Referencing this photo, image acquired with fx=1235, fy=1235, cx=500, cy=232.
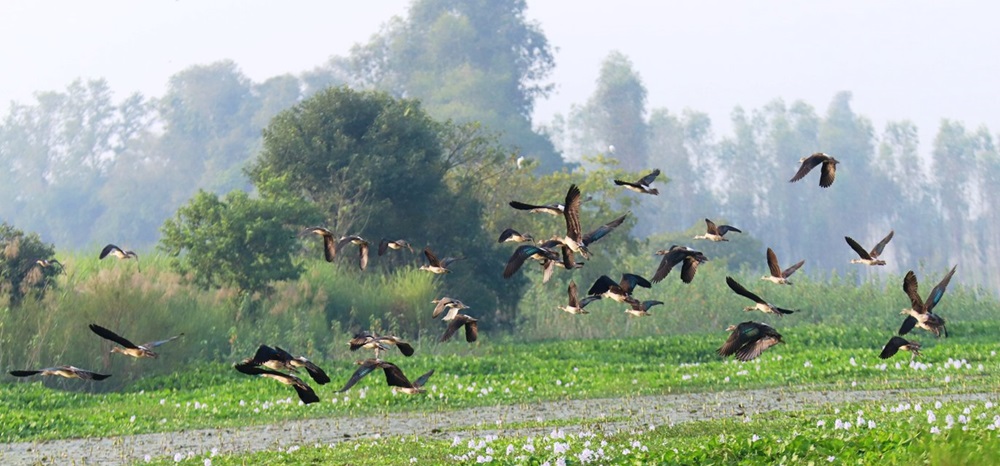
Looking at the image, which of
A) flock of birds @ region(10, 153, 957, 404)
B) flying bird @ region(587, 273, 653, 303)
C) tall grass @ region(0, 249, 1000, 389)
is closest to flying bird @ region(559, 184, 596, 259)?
flock of birds @ region(10, 153, 957, 404)

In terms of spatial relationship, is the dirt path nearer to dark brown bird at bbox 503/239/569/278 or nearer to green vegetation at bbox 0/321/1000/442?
green vegetation at bbox 0/321/1000/442

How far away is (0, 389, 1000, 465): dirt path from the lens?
1529 centimetres

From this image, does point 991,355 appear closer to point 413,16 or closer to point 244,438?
point 244,438

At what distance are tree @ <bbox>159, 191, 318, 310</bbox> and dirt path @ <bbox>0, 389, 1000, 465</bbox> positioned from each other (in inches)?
471

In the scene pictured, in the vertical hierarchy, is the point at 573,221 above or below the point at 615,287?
above

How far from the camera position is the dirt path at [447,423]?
15.3m

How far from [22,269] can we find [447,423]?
39.7ft

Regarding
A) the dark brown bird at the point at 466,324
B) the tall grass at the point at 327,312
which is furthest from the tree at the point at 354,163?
the dark brown bird at the point at 466,324

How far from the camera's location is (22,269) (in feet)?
82.1

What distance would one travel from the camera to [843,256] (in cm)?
11950

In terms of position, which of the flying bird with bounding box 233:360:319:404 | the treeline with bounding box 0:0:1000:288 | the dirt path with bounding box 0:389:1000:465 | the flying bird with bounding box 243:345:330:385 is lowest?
the dirt path with bounding box 0:389:1000:465

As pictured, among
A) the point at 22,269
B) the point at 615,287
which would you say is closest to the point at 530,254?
the point at 615,287

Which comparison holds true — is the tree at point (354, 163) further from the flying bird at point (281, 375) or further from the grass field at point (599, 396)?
the flying bird at point (281, 375)

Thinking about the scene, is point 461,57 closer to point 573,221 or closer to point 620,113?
point 620,113
